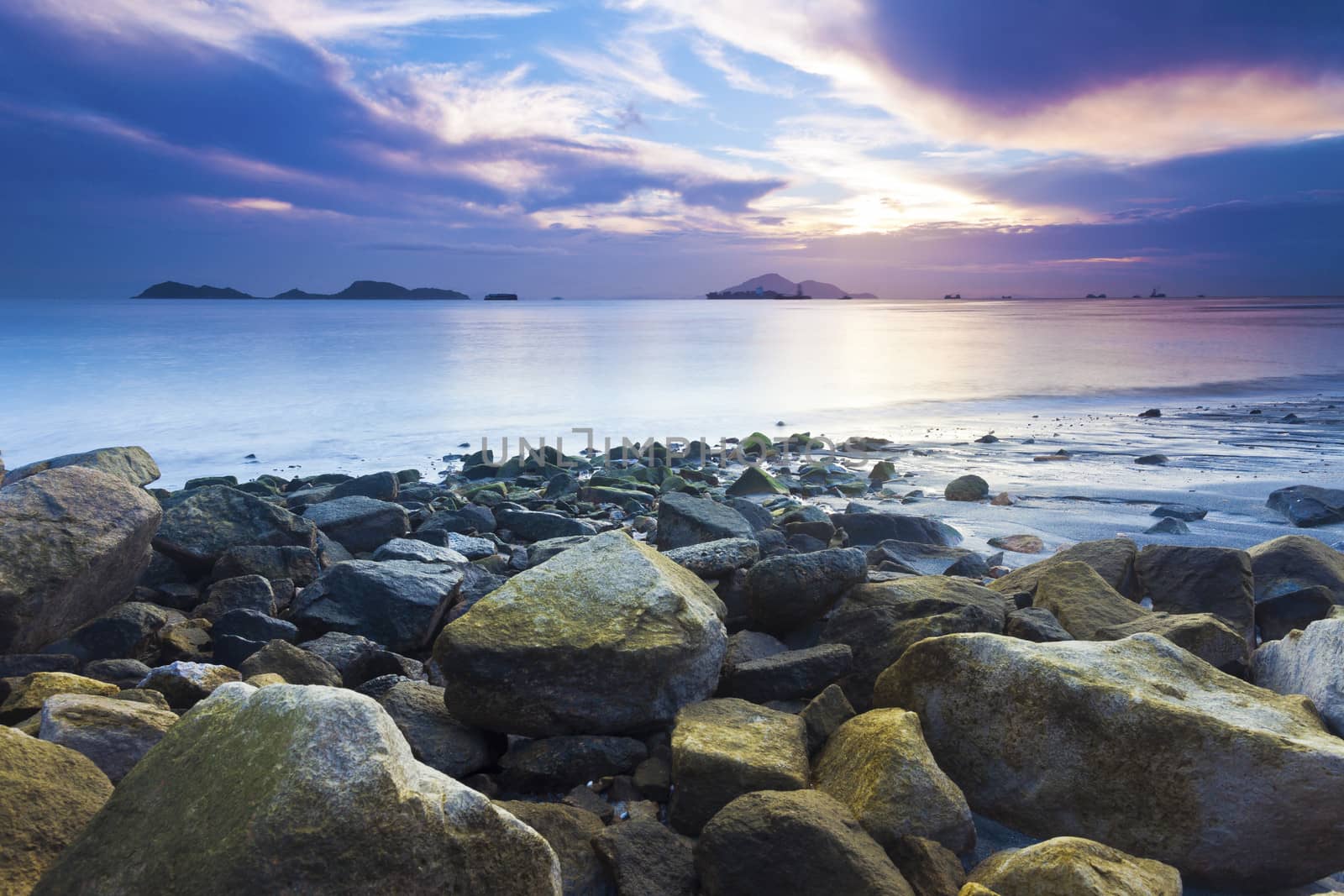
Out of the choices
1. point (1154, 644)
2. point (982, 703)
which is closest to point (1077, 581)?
point (1154, 644)

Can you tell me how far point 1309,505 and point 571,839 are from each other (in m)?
7.24

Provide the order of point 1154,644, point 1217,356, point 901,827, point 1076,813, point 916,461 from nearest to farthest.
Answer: point 901,827 → point 1076,813 → point 1154,644 → point 916,461 → point 1217,356

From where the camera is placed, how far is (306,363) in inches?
1147

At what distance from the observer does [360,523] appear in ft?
21.0

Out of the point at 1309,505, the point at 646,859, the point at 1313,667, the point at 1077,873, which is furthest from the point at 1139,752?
the point at 1309,505

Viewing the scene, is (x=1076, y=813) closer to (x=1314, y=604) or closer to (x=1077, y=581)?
(x=1077, y=581)

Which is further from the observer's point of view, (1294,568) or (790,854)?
(1294,568)

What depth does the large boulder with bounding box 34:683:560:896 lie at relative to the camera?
6.30 feet

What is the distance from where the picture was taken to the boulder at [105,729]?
8.83ft

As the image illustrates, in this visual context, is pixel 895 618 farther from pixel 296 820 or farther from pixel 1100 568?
pixel 296 820

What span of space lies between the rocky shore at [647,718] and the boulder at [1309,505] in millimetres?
2567

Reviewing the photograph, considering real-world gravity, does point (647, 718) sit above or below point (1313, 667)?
below

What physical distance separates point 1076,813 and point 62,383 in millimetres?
27224

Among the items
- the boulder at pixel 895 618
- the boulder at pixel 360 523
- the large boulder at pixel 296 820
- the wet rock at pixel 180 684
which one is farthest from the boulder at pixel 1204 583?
the boulder at pixel 360 523
